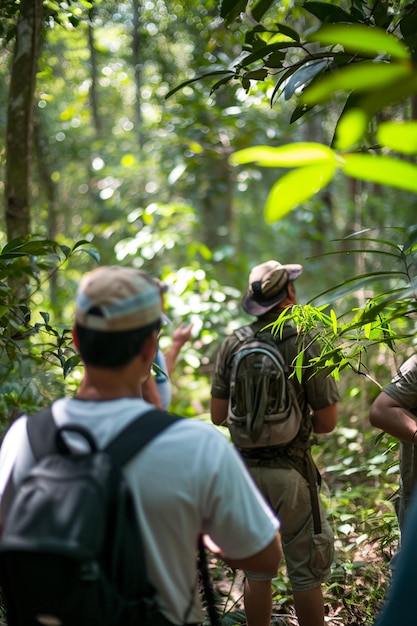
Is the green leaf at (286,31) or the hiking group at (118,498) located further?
the green leaf at (286,31)

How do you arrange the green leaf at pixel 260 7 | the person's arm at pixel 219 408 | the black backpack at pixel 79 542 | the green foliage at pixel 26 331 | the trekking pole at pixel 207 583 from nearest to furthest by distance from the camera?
the black backpack at pixel 79 542, the trekking pole at pixel 207 583, the green leaf at pixel 260 7, the green foliage at pixel 26 331, the person's arm at pixel 219 408

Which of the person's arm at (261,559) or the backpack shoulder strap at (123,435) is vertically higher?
the backpack shoulder strap at (123,435)

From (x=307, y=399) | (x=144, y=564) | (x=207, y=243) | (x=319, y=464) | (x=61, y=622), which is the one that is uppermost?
(x=144, y=564)

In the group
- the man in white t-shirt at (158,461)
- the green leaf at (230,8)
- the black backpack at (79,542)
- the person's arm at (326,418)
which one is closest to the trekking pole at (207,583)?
the man in white t-shirt at (158,461)

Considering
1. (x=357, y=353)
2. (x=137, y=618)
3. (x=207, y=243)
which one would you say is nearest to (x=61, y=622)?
(x=137, y=618)

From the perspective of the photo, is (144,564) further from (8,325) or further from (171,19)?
(171,19)

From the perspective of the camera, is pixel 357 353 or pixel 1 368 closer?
pixel 357 353

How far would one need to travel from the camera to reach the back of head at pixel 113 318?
1544 mm

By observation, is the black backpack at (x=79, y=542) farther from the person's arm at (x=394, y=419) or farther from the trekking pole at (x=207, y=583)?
the person's arm at (x=394, y=419)

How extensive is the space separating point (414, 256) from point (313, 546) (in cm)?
145

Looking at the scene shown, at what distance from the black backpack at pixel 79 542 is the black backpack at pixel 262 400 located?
150cm

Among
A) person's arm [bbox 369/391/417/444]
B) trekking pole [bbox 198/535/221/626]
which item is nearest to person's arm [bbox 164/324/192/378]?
person's arm [bbox 369/391/417/444]

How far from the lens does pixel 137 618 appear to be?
57.6 inches

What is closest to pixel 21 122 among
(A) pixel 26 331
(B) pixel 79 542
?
(A) pixel 26 331
